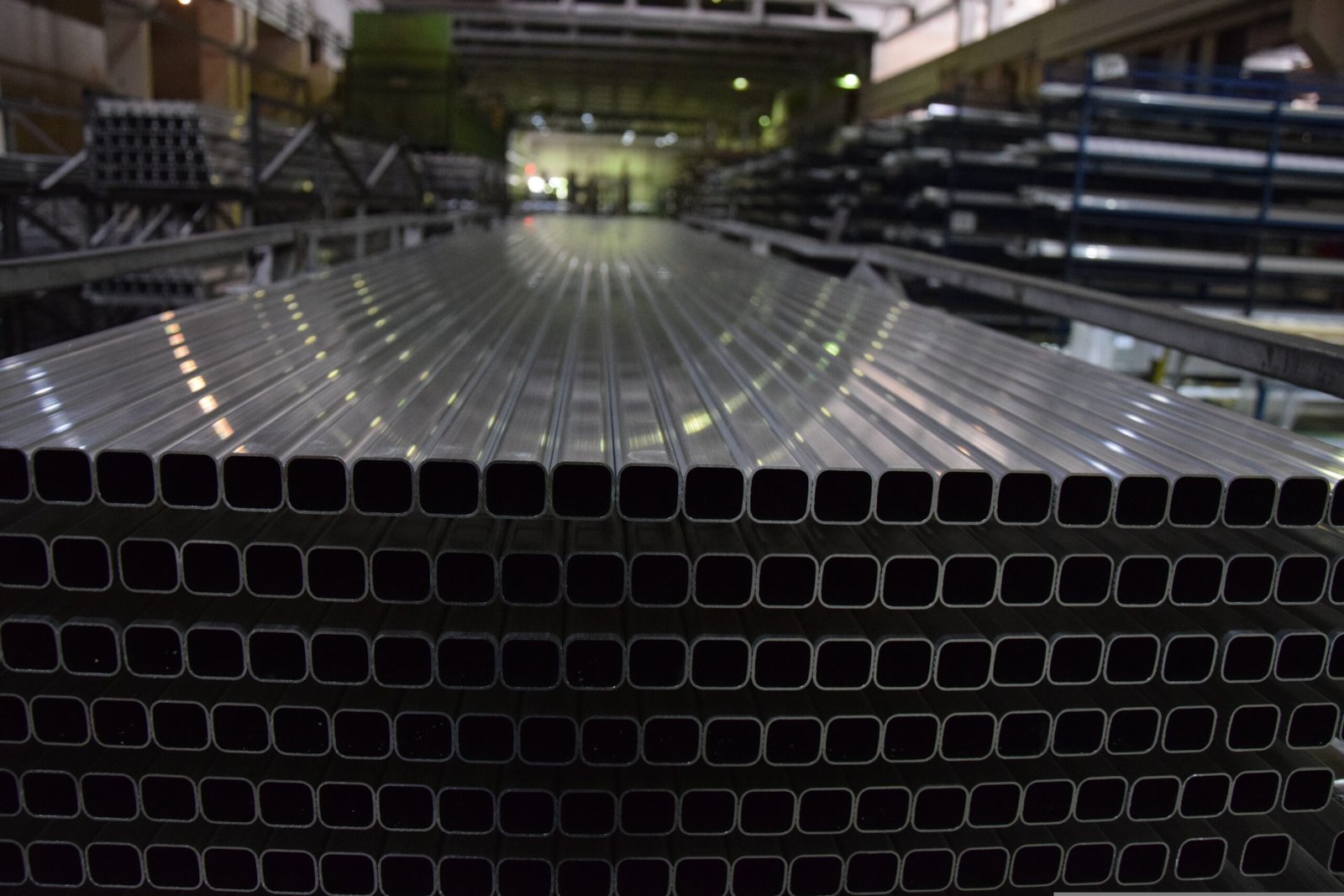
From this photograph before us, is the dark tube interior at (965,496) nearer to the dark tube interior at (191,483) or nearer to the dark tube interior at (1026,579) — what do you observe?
the dark tube interior at (1026,579)

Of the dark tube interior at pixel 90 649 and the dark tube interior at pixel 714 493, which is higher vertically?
the dark tube interior at pixel 714 493

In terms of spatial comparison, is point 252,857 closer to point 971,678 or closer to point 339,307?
point 971,678

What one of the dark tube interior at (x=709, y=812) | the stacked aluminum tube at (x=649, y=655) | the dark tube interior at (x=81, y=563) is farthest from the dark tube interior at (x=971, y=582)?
the dark tube interior at (x=81, y=563)

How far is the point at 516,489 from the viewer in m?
1.35

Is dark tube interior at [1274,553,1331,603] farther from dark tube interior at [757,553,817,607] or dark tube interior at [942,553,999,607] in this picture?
dark tube interior at [757,553,817,607]

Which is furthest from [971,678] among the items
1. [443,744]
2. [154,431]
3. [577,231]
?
[577,231]

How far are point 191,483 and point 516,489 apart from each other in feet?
1.45

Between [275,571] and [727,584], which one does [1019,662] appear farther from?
[275,571]

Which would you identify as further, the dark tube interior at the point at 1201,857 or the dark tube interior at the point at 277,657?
the dark tube interior at the point at 1201,857

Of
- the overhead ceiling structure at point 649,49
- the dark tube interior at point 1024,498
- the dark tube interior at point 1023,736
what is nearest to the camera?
the dark tube interior at point 1024,498

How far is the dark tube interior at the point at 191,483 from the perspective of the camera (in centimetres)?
129

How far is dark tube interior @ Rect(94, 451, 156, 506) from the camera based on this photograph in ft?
4.25

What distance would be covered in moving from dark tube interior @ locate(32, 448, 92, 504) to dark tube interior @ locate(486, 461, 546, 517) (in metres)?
0.54

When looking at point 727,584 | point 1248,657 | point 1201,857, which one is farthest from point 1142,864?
point 727,584
